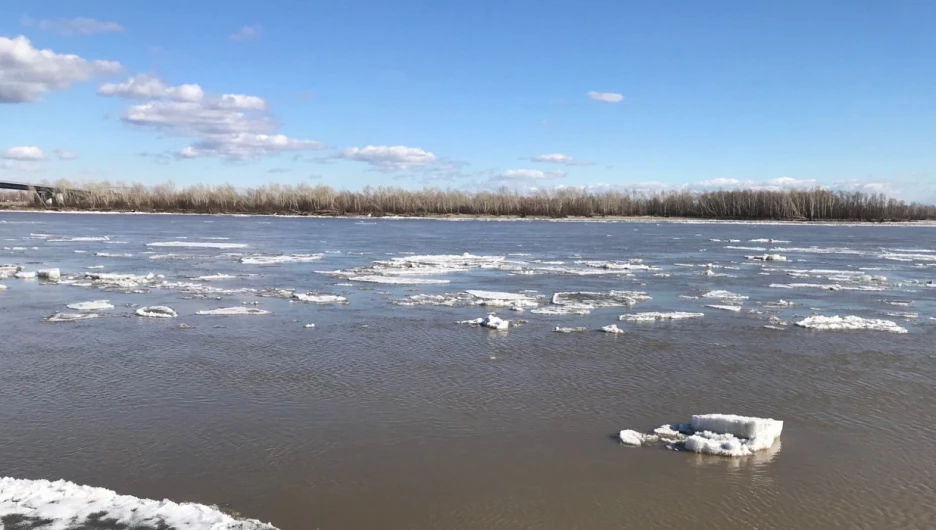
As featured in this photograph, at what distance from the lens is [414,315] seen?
39.8ft

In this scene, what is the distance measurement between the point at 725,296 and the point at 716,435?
30.7 ft

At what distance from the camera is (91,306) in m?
12.3

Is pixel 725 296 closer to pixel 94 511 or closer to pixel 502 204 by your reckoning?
pixel 94 511

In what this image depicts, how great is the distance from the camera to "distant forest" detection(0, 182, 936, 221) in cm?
7375

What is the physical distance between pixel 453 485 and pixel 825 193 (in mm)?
78777

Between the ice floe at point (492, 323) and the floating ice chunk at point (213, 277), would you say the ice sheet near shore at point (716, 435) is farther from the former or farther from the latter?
the floating ice chunk at point (213, 277)

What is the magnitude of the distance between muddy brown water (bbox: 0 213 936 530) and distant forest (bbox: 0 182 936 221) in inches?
2616

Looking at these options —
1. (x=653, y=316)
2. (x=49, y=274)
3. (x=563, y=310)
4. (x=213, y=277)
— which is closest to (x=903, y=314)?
(x=653, y=316)

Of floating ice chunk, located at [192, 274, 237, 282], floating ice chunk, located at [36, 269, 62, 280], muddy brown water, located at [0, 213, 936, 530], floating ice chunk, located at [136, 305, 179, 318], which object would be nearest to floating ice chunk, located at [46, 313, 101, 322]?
muddy brown water, located at [0, 213, 936, 530]

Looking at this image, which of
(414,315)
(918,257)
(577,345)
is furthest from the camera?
(918,257)

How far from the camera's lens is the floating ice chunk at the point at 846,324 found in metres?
11.4

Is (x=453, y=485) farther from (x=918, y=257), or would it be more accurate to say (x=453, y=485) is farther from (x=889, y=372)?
(x=918, y=257)

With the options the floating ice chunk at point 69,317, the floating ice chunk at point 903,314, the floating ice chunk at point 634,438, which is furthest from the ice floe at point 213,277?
the floating ice chunk at point 903,314

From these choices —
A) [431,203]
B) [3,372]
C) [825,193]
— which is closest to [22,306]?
[3,372]
